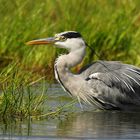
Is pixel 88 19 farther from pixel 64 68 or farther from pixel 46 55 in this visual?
pixel 64 68

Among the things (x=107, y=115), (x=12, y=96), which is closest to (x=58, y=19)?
(x=107, y=115)

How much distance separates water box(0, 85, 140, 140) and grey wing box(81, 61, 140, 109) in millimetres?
633

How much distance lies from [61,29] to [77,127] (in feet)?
16.7

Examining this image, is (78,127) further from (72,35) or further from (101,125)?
(72,35)

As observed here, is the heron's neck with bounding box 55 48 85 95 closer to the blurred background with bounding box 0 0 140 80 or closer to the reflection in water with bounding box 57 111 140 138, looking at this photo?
the reflection in water with bounding box 57 111 140 138

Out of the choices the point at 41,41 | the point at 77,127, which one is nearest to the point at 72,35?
the point at 41,41

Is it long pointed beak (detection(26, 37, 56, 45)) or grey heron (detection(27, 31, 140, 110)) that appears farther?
long pointed beak (detection(26, 37, 56, 45))

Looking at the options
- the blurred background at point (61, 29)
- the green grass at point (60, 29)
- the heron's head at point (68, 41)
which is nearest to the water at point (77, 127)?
the heron's head at point (68, 41)

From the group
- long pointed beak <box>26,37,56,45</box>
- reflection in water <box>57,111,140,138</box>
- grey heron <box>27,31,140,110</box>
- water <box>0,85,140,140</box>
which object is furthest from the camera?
long pointed beak <box>26,37,56,45</box>

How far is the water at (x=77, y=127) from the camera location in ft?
29.0

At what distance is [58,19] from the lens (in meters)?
15.4

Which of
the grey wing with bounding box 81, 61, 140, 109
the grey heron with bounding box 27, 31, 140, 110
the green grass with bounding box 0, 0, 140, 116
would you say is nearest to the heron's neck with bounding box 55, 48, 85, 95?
the grey heron with bounding box 27, 31, 140, 110

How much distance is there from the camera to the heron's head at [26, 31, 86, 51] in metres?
12.1

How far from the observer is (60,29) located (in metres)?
14.5
